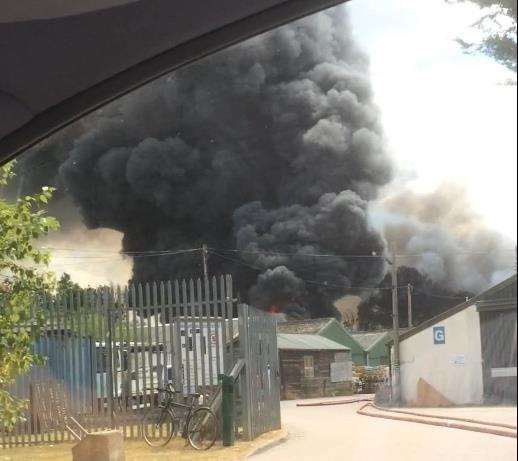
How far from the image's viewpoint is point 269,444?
234cm

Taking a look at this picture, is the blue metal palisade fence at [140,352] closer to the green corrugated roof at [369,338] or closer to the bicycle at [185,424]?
the bicycle at [185,424]

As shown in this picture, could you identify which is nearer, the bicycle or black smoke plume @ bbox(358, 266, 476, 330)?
black smoke plume @ bbox(358, 266, 476, 330)

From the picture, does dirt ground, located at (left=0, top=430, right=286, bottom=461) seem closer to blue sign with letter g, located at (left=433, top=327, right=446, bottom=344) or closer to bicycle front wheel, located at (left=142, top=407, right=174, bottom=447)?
bicycle front wheel, located at (left=142, top=407, right=174, bottom=447)

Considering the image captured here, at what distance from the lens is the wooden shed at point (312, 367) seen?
2127 mm

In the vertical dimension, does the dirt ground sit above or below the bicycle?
below

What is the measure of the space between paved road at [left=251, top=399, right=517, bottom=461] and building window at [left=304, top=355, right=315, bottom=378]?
3.7 inches

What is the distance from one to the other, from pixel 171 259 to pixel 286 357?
0.56m

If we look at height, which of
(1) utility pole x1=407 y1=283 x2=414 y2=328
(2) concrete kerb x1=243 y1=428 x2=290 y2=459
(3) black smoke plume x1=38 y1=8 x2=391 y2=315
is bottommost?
(2) concrete kerb x1=243 y1=428 x2=290 y2=459

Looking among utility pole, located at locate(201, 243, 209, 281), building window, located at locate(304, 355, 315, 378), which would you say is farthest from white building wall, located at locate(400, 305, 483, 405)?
utility pole, located at locate(201, 243, 209, 281)

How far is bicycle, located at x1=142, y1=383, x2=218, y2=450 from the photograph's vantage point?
262 cm

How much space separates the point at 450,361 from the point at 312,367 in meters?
0.57

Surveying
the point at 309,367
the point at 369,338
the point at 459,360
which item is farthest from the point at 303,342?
the point at 459,360

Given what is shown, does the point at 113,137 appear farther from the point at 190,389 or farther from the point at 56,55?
the point at 190,389

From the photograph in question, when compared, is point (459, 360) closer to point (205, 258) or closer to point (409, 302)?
point (409, 302)
